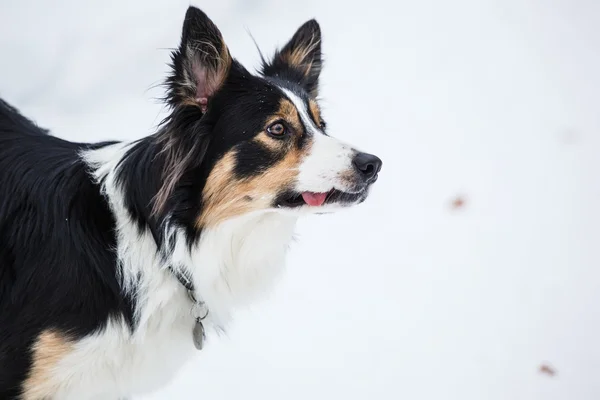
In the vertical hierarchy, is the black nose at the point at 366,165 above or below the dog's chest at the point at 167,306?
above

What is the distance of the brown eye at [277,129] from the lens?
2422mm

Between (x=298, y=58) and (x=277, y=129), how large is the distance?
2.04 ft

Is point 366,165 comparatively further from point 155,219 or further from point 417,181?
point 417,181

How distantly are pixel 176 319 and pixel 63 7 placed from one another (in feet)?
14.1

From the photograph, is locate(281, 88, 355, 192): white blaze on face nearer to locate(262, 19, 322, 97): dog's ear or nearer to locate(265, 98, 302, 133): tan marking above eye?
locate(265, 98, 302, 133): tan marking above eye

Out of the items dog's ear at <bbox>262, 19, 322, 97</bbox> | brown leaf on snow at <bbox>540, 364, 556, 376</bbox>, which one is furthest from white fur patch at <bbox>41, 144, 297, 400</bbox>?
brown leaf on snow at <bbox>540, 364, 556, 376</bbox>

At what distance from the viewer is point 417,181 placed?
4.75 metres

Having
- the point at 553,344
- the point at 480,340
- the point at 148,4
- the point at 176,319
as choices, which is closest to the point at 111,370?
the point at 176,319

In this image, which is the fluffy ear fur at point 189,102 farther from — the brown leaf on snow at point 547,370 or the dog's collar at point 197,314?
the brown leaf on snow at point 547,370

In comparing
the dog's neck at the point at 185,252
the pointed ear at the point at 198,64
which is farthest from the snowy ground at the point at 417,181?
the pointed ear at the point at 198,64

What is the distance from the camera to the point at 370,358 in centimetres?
350

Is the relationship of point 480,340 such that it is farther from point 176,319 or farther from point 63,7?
point 63,7

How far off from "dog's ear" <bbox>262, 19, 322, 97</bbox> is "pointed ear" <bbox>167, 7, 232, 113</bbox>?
0.52 meters

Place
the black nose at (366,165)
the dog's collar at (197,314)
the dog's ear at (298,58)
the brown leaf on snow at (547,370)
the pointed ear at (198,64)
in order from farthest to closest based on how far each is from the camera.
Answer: the brown leaf on snow at (547,370) < the dog's ear at (298,58) < the dog's collar at (197,314) < the black nose at (366,165) < the pointed ear at (198,64)
